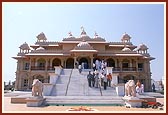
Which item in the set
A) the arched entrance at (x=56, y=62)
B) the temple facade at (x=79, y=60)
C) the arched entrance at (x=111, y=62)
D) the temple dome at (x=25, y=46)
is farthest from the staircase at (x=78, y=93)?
the temple dome at (x=25, y=46)

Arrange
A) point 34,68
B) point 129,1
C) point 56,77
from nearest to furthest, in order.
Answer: point 129,1
point 56,77
point 34,68

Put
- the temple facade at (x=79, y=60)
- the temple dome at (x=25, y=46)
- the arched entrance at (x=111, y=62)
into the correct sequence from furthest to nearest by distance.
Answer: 1. the temple dome at (x=25, y=46)
2. the arched entrance at (x=111, y=62)
3. the temple facade at (x=79, y=60)

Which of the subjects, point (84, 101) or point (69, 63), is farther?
point (69, 63)

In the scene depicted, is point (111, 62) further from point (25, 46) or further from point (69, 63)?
point (25, 46)

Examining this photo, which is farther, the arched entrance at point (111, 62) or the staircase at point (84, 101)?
the arched entrance at point (111, 62)

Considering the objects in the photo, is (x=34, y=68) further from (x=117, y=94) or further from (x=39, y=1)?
(x=39, y=1)

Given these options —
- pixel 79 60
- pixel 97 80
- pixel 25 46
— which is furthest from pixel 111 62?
pixel 97 80

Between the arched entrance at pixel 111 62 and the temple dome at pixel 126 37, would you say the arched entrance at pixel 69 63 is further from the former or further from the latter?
the temple dome at pixel 126 37

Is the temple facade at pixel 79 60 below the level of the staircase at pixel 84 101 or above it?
above

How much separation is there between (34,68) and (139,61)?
48.7 ft

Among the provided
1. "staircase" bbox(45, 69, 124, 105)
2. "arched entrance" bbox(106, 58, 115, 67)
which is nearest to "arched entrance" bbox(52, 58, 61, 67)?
"arched entrance" bbox(106, 58, 115, 67)

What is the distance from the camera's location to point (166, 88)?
816 centimetres

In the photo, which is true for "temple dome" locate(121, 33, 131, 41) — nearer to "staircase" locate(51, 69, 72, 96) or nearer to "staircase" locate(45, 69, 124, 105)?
"staircase" locate(45, 69, 124, 105)

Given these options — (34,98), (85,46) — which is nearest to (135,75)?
(85,46)
